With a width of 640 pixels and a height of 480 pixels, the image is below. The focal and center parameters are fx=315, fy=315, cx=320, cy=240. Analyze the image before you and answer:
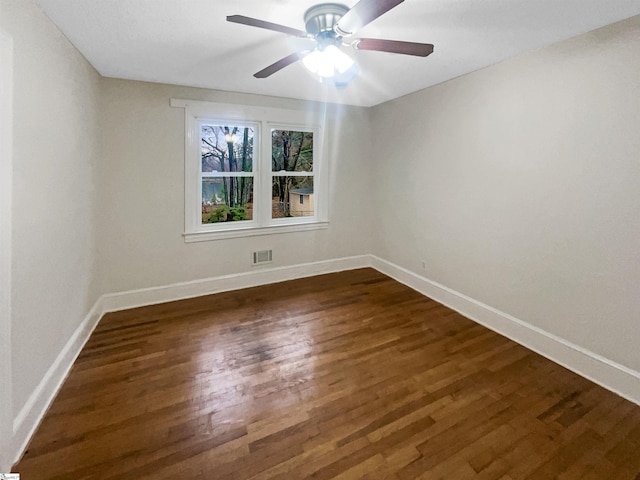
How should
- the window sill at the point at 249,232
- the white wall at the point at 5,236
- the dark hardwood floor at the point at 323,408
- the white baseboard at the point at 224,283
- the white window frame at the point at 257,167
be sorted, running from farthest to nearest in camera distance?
the window sill at the point at 249,232
the white window frame at the point at 257,167
the white baseboard at the point at 224,283
the dark hardwood floor at the point at 323,408
the white wall at the point at 5,236

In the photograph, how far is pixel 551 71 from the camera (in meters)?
2.38

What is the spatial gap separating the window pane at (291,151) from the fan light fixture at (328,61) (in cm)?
206

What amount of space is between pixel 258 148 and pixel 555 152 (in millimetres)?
2976

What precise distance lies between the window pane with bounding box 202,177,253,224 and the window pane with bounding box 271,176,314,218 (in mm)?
335

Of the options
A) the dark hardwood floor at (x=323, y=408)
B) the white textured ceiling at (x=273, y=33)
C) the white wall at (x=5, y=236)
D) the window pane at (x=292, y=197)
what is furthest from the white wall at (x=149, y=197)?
the white wall at (x=5, y=236)

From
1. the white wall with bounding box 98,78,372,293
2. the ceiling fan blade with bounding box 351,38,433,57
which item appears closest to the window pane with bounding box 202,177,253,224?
the white wall with bounding box 98,78,372,293

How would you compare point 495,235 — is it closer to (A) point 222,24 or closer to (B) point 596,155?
(B) point 596,155

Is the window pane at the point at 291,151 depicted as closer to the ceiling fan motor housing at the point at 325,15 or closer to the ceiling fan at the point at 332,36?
the ceiling fan at the point at 332,36

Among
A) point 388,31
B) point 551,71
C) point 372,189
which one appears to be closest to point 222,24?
point 388,31

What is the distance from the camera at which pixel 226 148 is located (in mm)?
3768

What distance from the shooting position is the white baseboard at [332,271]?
188 cm

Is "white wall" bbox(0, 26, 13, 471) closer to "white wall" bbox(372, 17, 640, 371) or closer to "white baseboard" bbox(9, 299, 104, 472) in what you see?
"white baseboard" bbox(9, 299, 104, 472)

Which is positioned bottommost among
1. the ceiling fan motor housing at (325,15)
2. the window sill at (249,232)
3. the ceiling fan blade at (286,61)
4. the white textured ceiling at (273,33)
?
the window sill at (249,232)

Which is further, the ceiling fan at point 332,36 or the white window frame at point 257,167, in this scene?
the white window frame at point 257,167
